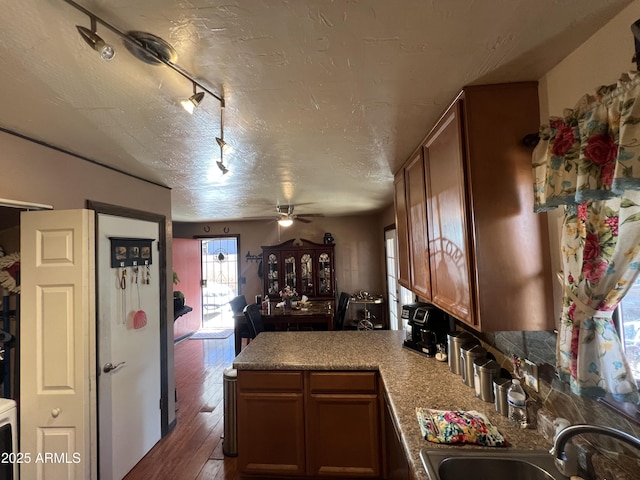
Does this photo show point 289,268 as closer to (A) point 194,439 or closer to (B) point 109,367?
(A) point 194,439

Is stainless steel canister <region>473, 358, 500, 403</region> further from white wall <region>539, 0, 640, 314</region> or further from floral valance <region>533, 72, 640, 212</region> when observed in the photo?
floral valance <region>533, 72, 640, 212</region>

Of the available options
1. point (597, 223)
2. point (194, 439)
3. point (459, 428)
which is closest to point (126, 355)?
point (194, 439)

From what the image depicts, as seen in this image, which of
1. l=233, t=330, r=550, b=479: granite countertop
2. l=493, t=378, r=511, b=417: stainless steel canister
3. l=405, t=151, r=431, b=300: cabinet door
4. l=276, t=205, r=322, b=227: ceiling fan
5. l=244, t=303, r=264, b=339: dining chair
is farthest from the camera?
l=276, t=205, r=322, b=227: ceiling fan

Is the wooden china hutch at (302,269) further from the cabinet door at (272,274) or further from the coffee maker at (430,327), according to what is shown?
the coffee maker at (430,327)

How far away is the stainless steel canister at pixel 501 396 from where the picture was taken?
1.32 metres

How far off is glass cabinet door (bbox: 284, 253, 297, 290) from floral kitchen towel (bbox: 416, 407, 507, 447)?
421cm

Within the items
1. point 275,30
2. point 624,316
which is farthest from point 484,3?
point 624,316

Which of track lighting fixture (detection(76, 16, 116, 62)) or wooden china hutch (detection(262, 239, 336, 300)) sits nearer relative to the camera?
track lighting fixture (detection(76, 16, 116, 62))

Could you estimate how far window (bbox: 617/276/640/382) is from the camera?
0.86 m

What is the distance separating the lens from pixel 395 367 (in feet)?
6.13

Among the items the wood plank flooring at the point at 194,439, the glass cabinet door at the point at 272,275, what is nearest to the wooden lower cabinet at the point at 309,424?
the wood plank flooring at the point at 194,439

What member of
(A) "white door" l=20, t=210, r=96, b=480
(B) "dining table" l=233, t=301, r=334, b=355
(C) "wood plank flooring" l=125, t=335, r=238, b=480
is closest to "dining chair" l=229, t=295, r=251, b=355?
(B) "dining table" l=233, t=301, r=334, b=355

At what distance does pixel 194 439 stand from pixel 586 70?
3.45m

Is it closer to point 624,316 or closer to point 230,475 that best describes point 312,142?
point 624,316
